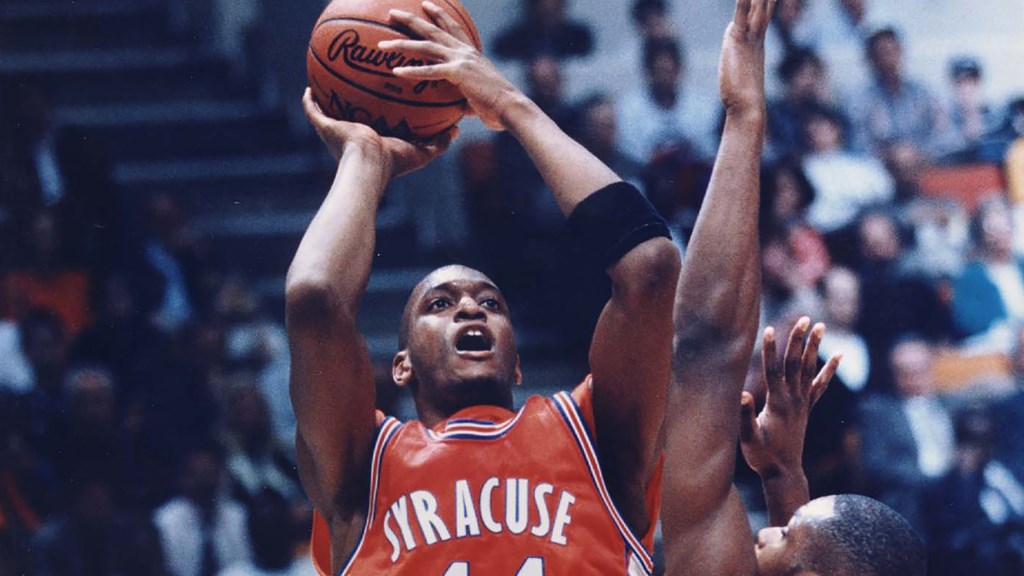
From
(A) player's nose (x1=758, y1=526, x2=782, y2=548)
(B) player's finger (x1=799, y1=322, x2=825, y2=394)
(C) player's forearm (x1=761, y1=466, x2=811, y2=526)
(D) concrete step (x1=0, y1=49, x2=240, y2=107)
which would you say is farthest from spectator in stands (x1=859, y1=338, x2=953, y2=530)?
(D) concrete step (x1=0, y1=49, x2=240, y2=107)

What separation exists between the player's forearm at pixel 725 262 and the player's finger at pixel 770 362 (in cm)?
58

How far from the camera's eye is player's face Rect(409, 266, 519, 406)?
357cm

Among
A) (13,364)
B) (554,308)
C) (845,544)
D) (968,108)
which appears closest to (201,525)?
(13,364)

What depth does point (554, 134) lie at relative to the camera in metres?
3.24

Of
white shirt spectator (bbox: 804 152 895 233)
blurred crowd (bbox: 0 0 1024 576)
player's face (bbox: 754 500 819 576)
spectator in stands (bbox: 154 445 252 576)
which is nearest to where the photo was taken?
player's face (bbox: 754 500 819 576)

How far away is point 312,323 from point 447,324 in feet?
1.72

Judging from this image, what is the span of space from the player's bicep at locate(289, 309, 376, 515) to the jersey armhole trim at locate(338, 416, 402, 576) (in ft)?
0.08

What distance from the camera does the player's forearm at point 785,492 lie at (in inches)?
138

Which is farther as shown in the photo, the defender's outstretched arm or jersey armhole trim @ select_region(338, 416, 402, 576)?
jersey armhole trim @ select_region(338, 416, 402, 576)

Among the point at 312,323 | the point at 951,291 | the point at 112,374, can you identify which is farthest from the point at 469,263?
the point at 312,323

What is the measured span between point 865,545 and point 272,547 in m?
3.87

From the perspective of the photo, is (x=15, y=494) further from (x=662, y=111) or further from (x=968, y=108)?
(x=968, y=108)

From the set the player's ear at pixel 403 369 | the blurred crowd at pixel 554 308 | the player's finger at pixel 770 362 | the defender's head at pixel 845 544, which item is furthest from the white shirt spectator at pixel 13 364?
the defender's head at pixel 845 544

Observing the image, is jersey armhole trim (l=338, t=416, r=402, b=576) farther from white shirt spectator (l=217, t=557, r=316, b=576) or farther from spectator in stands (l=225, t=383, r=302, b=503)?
spectator in stands (l=225, t=383, r=302, b=503)
